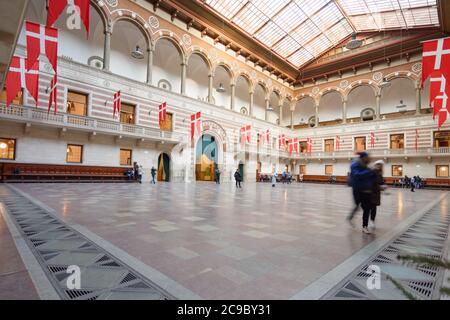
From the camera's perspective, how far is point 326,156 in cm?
3306

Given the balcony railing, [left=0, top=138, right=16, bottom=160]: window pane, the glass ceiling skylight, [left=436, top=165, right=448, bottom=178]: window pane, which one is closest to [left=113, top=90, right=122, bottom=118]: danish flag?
the balcony railing

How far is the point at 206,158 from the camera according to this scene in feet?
92.6

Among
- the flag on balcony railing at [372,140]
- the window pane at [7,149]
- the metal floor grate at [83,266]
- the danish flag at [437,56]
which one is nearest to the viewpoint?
the metal floor grate at [83,266]

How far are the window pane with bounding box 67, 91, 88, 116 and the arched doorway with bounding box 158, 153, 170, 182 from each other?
304 inches

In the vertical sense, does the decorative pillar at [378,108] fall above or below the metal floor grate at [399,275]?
above

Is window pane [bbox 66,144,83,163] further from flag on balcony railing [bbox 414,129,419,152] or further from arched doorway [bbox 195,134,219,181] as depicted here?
flag on balcony railing [bbox 414,129,419,152]

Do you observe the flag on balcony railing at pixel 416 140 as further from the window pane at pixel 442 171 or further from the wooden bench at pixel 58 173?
the wooden bench at pixel 58 173

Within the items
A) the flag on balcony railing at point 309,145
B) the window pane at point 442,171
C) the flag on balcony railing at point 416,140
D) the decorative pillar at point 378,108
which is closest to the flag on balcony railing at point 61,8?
the flag on balcony railing at point 309,145

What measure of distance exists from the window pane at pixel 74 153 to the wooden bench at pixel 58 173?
0.62 meters

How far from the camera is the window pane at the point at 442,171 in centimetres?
2544

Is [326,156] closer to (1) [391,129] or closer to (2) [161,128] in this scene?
(1) [391,129]

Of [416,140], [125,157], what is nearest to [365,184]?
[125,157]

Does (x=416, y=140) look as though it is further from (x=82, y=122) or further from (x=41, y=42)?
(x=41, y=42)
